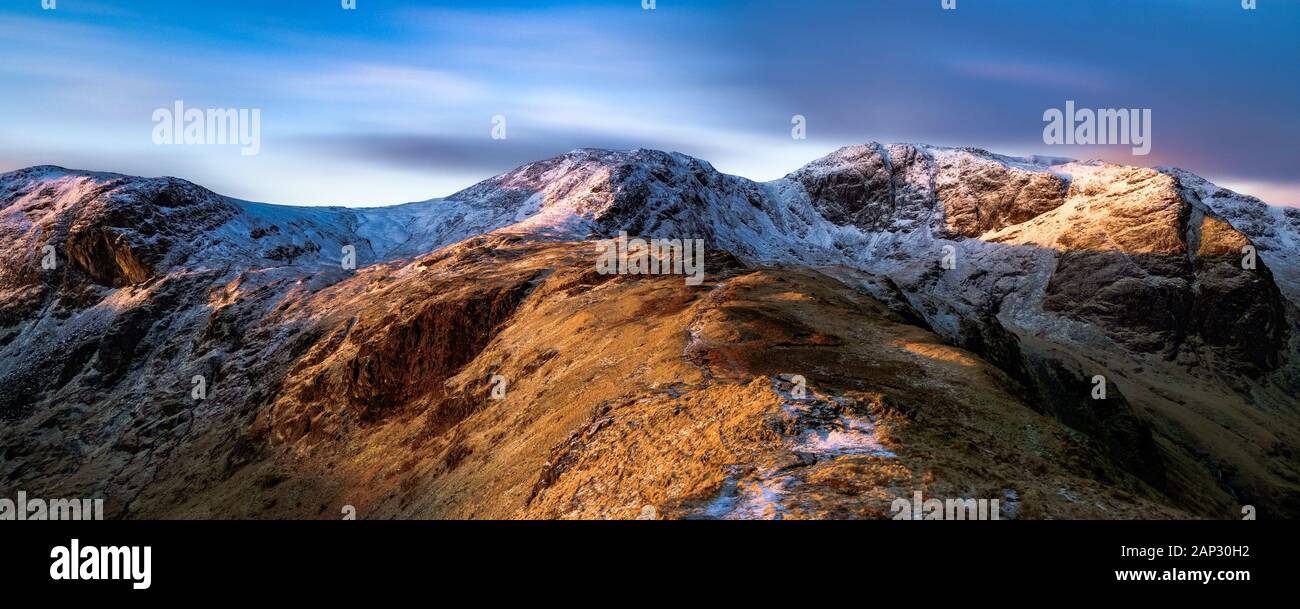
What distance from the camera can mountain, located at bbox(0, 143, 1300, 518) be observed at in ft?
72.9

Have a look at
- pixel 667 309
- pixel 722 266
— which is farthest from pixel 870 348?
pixel 722 266

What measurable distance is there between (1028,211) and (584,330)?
5620 inches

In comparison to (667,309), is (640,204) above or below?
above

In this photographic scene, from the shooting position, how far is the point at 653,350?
3772 centimetres

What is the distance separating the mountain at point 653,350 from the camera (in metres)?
22.2

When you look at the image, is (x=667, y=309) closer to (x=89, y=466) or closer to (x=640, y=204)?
(x=89, y=466)

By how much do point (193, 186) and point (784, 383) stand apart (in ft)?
444

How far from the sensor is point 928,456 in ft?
62.2

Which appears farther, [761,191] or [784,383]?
[761,191]

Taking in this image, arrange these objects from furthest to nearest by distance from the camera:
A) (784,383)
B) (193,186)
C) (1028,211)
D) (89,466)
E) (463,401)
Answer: (1028,211) → (193,186) → (89,466) → (463,401) → (784,383)

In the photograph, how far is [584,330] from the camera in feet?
158
